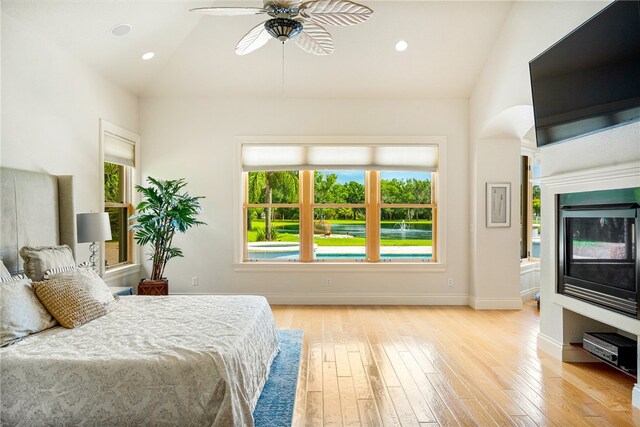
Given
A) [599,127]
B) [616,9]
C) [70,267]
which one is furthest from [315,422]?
[616,9]

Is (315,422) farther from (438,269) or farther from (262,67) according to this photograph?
(262,67)

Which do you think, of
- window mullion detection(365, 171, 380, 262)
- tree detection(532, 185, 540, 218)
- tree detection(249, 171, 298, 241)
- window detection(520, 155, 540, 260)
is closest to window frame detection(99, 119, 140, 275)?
tree detection(249, 171, 298, 241)

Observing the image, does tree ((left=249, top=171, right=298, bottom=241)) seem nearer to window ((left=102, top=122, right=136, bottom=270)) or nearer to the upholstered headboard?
window ((left=102, top=122, right=136, bottom=270))

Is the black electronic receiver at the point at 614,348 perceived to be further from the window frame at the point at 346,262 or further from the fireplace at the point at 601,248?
the window frame at the point at 346,262

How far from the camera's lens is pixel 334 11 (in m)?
2.72

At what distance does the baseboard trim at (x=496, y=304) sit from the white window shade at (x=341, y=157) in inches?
75.5

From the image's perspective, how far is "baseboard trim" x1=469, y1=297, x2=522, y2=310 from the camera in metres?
5.68

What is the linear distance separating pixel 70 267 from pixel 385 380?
2.66 metres

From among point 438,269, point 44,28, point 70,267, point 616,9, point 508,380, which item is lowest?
point 508,380

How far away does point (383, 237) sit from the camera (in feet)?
20.4

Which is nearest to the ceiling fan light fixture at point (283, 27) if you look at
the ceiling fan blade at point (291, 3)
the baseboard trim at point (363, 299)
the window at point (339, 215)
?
the ceiling fan blade at point (291, 3)

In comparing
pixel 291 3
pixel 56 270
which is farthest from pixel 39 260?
pixel 291 3

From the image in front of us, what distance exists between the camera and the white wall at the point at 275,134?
5906 millimetres

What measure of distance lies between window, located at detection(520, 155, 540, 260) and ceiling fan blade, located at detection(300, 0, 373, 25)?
500cm
